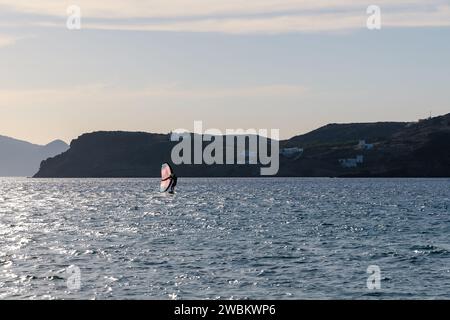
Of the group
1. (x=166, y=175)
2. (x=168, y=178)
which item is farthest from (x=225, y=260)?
(x=168, y=178)

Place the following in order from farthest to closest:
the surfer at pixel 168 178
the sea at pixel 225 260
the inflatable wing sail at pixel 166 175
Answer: the surfer at pixel 168 178 → the inflatable wing sail at pixel 166 175 → the sea at pixel 225 260

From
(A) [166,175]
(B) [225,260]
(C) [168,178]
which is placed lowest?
(B) [225,260]

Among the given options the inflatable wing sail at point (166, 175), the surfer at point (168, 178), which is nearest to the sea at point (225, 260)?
the inflatable wing sail at point (166, 175)

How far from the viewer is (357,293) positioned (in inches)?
1511

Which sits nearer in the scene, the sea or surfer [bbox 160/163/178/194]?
the sea

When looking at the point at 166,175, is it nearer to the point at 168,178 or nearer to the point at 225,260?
the point at 168,178

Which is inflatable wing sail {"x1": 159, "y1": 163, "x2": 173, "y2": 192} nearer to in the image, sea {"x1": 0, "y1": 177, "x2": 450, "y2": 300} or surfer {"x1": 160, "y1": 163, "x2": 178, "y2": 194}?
surfer {"x1": 160, "y1": 163, "x2": 178, "y2": 194}

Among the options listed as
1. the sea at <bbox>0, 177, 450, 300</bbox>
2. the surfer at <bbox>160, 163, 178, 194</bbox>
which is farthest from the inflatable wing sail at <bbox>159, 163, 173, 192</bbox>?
the sea at <bbox>0, 177, 450, 300</bbox>

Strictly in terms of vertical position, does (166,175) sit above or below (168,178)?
above

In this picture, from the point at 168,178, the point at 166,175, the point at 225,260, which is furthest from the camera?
the point at 168,178

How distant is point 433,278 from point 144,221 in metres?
59.0

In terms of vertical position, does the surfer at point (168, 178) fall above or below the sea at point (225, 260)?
above

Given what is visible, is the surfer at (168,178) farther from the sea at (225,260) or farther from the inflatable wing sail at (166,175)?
the sea at (225,260)

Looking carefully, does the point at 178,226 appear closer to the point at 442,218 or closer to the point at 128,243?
the point at 128,243
